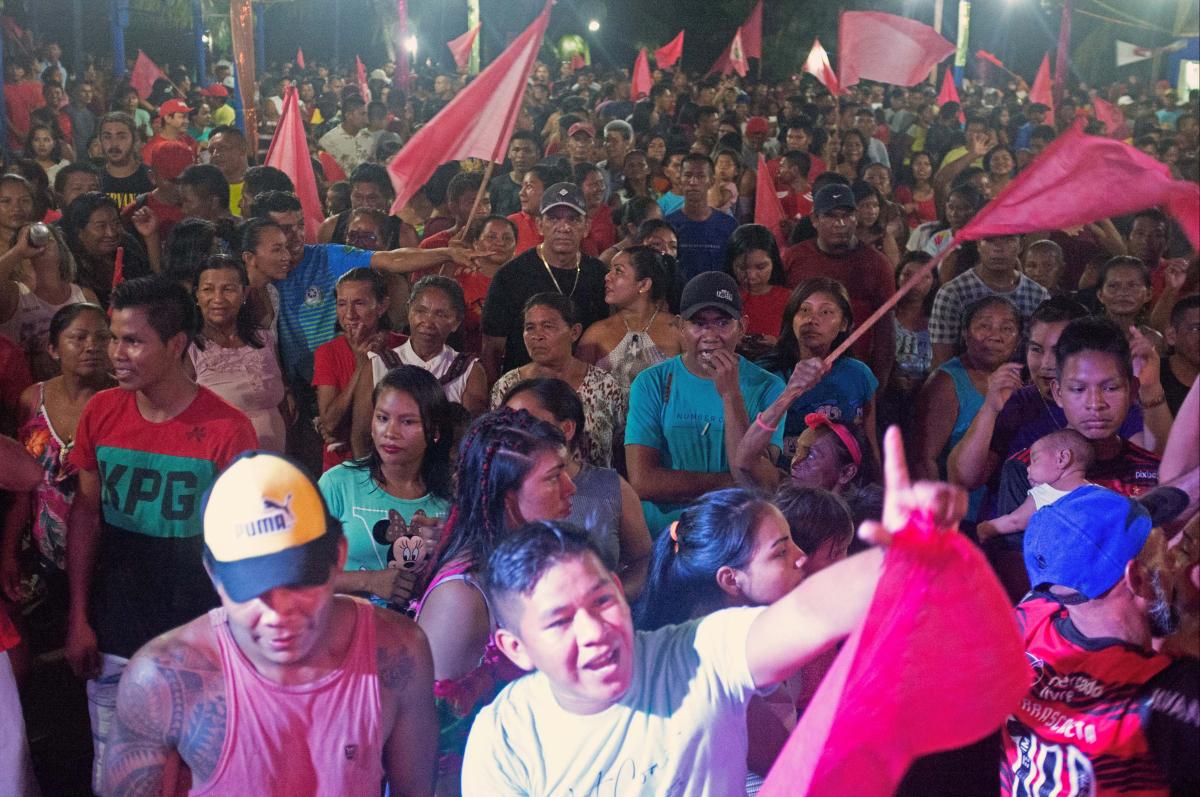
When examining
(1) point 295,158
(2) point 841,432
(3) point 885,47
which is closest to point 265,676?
(2) point 841,432

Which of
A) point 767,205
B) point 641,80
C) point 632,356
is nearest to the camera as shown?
point 632,356

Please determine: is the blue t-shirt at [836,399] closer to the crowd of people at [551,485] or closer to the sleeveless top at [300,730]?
the crowd of people at [551,485]

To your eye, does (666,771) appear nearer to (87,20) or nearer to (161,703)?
(161,703)

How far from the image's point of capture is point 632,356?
17.3 ft

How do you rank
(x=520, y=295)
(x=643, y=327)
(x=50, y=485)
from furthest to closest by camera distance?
(x=520, y=295) < (x=643, y=327) < (x=50, y=485)

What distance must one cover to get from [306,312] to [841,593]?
4.13m

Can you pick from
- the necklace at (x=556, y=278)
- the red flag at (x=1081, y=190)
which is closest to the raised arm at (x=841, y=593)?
the red flag at (x=1081, y=190)

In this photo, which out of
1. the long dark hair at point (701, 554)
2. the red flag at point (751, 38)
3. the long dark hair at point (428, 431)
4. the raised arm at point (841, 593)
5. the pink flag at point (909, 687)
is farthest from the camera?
the red flag at point (751, 38)

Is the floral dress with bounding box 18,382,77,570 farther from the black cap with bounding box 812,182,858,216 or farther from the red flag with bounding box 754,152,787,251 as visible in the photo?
the red flag with bounding box 754,152,787,251

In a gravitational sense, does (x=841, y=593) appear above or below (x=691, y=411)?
above

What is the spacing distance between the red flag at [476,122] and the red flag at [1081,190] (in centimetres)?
353

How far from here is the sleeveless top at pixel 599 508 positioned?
12.0 feet

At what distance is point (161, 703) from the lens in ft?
7.77

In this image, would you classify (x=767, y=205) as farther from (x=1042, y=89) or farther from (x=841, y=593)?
(x=1042, y=89)
